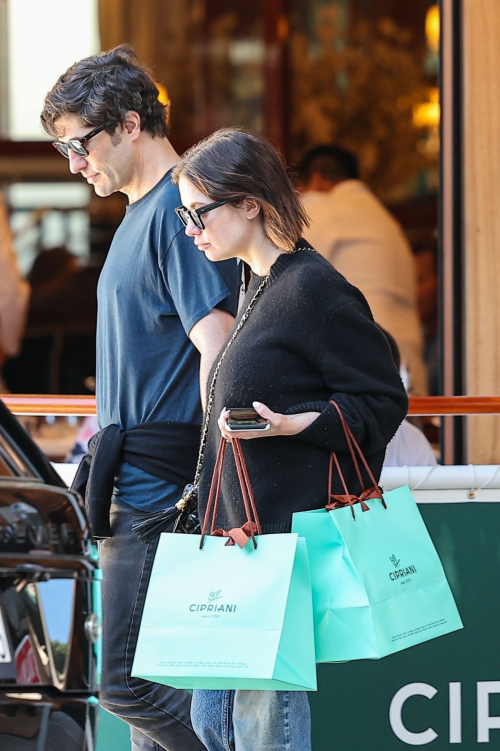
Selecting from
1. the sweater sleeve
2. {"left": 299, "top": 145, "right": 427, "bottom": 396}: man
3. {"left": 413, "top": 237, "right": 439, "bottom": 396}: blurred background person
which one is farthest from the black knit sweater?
{"left": 413, "top": 237, "right": 439, "bottom": 396}: blurred background person

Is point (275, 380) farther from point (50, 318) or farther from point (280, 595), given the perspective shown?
point (50, 318)

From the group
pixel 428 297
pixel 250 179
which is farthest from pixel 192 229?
pixel 428 297

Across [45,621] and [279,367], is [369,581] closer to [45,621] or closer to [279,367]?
[279,367]

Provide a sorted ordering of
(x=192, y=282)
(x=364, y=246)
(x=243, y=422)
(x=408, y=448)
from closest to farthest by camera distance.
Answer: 1. (x=243, y=422)
2. (x=192, y=282)
3. (x=408, y=448)
4. (x=364, y=246)

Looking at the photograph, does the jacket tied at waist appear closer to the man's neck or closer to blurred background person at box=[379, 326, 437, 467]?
the man's neck

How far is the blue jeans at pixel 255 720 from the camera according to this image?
8.04 feet

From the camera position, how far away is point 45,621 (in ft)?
7.07

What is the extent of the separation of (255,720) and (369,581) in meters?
0.39

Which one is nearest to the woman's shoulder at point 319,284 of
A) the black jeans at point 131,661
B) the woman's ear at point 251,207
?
the woman's ear at point 251,207

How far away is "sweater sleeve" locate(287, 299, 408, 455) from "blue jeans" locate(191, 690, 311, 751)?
51 centimetres

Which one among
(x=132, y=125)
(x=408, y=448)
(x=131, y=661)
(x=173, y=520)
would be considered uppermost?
(x=132, y=125)

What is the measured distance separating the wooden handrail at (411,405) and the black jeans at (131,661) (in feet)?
2.01

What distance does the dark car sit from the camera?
2.15 m

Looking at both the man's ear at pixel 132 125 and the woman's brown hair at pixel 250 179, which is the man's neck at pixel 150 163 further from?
the woman's brown hair at pixel 250 179
